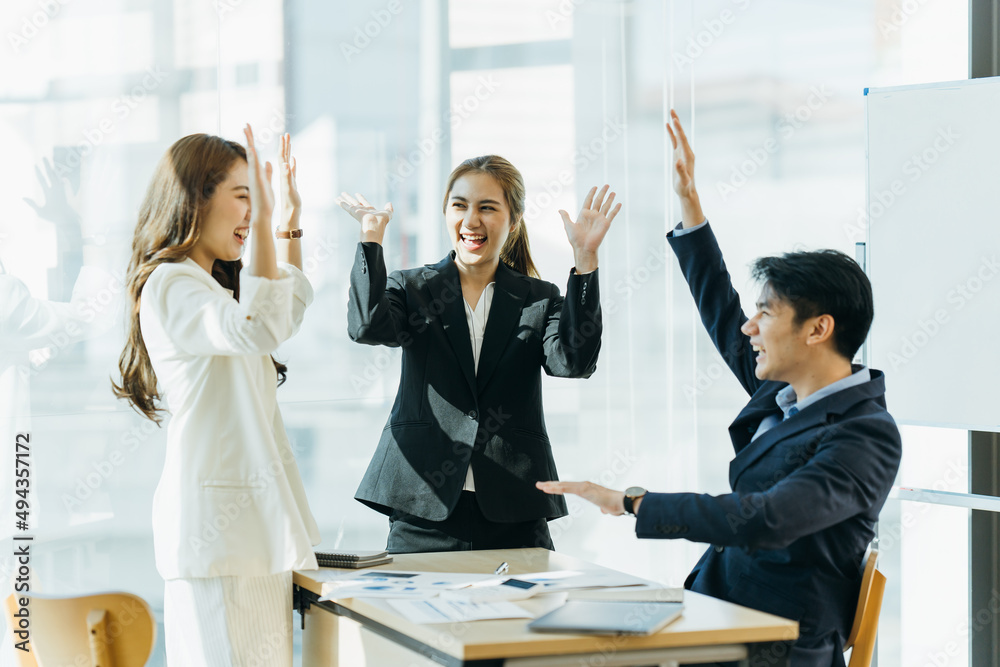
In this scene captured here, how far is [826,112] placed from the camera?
4.01 metres

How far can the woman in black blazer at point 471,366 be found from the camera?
2.23m

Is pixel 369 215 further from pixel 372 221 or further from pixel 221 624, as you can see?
pixel 221 624

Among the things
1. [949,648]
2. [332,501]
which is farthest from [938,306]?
[332,501]

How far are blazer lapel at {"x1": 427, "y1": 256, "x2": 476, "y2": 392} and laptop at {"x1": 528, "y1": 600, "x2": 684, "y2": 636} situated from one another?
2.55ft

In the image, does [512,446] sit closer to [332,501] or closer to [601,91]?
[332,501]

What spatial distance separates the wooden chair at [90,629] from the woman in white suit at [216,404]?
13 centimetres

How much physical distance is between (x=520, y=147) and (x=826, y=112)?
138 centimetres

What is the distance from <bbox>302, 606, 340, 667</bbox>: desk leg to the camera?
188cm
